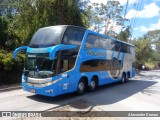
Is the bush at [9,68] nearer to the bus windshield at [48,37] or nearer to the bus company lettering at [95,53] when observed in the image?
the bus windshield at [48,37]

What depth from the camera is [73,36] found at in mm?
10852

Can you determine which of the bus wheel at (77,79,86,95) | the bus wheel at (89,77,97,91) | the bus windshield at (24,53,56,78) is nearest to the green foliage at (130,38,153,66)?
the bus wheel at (89,77,97,91)

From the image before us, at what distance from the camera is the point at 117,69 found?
17.0 meters

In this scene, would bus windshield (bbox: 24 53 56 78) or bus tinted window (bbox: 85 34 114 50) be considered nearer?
bus windshield (bbox: 24 53 56 78)

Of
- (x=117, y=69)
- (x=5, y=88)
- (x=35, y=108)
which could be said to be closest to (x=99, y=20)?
(x=117, y=69)

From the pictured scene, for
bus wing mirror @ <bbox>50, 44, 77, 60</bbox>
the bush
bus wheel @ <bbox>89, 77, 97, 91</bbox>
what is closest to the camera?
bus wing mirror @ <bbox>50, 44, 77, 60</bbox>

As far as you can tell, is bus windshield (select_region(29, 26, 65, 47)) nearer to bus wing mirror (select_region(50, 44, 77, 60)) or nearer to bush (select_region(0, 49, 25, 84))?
bus wing mirror (select_region(50, 44, 77, 60))

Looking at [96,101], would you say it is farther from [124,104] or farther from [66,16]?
[66,16]

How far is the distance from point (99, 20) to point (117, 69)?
15421 millimetres

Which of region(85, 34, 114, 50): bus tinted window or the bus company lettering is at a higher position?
region(85, 34, 114, 50): bus tinted window

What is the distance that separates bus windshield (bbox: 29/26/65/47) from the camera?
9.88 metres

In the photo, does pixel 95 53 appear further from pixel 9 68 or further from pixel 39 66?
pixel 9 68

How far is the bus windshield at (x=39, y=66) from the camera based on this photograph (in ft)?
31.1

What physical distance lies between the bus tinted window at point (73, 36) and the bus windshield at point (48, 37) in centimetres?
31
